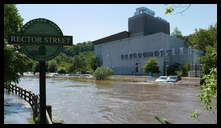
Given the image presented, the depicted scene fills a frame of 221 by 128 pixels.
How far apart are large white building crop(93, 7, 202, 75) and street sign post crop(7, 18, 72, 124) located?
71.3 meters

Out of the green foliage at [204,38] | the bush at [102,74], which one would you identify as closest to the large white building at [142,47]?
the green foliage at [204,38]

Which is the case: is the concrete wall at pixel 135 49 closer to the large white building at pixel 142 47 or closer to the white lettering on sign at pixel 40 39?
the large white building at pixel 142 47

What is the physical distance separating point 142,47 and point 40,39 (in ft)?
264

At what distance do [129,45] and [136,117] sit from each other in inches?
2902

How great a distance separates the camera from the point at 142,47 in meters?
85.1

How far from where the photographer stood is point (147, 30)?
3568 inches

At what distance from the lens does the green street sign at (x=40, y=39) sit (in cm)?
524

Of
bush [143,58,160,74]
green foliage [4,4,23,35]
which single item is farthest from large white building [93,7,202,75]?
green foliage [4,4,23,35]

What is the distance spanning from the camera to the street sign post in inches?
206

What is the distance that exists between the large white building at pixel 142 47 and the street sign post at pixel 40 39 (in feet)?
234

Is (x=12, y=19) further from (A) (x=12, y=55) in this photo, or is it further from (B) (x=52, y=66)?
(B) (x=52, y=66)

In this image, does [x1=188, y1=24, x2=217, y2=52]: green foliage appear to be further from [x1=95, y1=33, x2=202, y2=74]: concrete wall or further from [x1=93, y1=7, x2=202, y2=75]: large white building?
[x1=95, y1=33, x2=202, y2=74]: concrete wall
